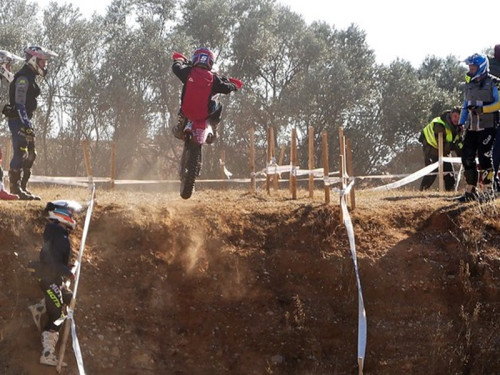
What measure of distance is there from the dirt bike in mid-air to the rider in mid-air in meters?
0.07

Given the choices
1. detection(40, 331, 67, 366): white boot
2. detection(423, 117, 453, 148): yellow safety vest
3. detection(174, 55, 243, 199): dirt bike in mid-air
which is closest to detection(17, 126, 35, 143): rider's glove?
detection(174, 55, 243, 199): dirt bike in mid-air

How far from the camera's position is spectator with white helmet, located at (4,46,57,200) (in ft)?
40.6

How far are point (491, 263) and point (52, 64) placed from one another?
21.5 m

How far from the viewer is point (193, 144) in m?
12.1

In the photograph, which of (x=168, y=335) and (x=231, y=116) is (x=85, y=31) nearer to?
(x=231, y=116)

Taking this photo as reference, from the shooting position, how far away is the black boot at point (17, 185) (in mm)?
12555

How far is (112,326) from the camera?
1054cm

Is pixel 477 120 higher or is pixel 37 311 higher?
pixel 477 120

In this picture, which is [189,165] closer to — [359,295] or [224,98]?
[359,295]

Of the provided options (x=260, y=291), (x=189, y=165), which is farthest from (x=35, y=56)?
(x=260, y=291)

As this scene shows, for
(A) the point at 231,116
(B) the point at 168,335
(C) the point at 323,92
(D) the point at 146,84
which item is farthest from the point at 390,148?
(B) the point at 168,335

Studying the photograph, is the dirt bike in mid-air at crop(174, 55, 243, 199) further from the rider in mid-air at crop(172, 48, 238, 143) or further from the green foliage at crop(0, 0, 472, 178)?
the green foliage at crop(0, 0, 472, 178)

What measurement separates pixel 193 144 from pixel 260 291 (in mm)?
2478

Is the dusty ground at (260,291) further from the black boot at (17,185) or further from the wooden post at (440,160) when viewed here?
the wooden post at (440,160)
